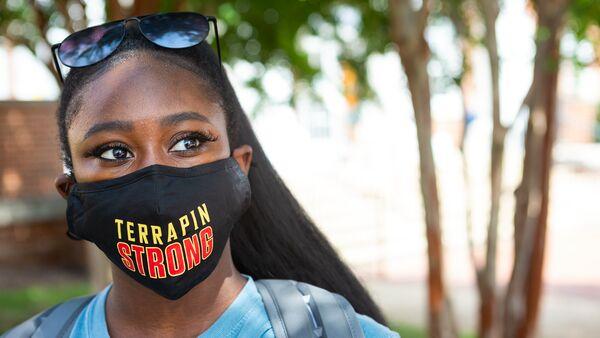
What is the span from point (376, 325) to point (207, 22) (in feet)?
2.67

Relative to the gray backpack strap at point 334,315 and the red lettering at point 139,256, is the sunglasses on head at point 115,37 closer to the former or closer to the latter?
the red lettering at point 139,256

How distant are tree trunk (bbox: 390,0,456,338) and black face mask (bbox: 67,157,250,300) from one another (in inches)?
108

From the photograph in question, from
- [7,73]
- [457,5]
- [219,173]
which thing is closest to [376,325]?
[219,173]

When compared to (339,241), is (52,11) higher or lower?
higher

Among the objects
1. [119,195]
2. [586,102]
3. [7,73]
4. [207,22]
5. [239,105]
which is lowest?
[586,102]

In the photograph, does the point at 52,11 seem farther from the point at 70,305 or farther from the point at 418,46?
the point at 70,305

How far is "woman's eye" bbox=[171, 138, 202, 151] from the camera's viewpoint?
5.32 ft

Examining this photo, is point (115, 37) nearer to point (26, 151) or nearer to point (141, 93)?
point (141, 93)

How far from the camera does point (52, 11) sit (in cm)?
705

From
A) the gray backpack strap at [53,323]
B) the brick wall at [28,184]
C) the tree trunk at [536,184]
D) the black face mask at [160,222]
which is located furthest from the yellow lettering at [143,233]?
the brick wall at [28,184]

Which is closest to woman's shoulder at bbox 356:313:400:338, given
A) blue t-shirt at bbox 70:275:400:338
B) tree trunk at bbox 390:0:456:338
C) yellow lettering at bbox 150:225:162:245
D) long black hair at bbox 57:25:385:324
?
blue t-shirt at bbox 70:275:400:338

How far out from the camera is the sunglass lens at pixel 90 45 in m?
1.65

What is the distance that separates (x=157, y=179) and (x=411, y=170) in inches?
757

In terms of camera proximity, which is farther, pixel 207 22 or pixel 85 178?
pixel 207 22
